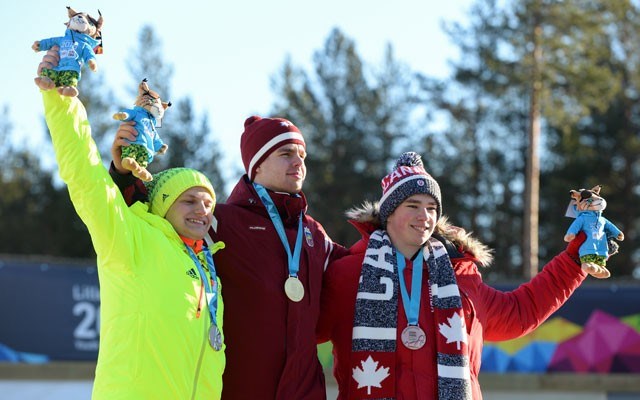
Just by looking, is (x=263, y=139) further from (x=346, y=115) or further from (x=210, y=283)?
(x=346, y=115)

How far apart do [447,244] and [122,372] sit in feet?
6.09

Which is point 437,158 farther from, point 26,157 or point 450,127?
point 26,157

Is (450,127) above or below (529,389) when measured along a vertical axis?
above

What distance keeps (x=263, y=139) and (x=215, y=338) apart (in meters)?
1.22

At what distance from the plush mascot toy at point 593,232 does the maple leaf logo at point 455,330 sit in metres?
0.83

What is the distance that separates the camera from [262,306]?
4.26 metres

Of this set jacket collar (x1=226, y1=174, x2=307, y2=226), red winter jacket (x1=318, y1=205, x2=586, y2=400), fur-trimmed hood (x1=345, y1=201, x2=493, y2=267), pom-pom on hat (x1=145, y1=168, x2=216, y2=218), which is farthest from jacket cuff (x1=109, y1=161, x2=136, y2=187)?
fur-trimmed hood (x1=345, y1=201, x2=493, y2=267)

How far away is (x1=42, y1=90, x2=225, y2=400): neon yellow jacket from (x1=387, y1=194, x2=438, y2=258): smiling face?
3.85 ft

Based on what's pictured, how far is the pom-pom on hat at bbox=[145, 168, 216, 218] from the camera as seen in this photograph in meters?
4.11

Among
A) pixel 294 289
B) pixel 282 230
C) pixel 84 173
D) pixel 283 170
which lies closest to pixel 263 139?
pixel 283 170

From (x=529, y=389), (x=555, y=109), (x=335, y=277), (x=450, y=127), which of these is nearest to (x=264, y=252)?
(x=335, y=277)

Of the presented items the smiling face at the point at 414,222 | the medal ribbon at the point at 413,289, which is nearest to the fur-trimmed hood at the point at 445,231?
the smiling face at the point at 414,222

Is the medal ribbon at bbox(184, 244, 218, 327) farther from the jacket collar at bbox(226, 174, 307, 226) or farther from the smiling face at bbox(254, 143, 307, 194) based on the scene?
the smiling face at bbox(254, 143, 307, 194)

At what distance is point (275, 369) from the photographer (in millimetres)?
4199
